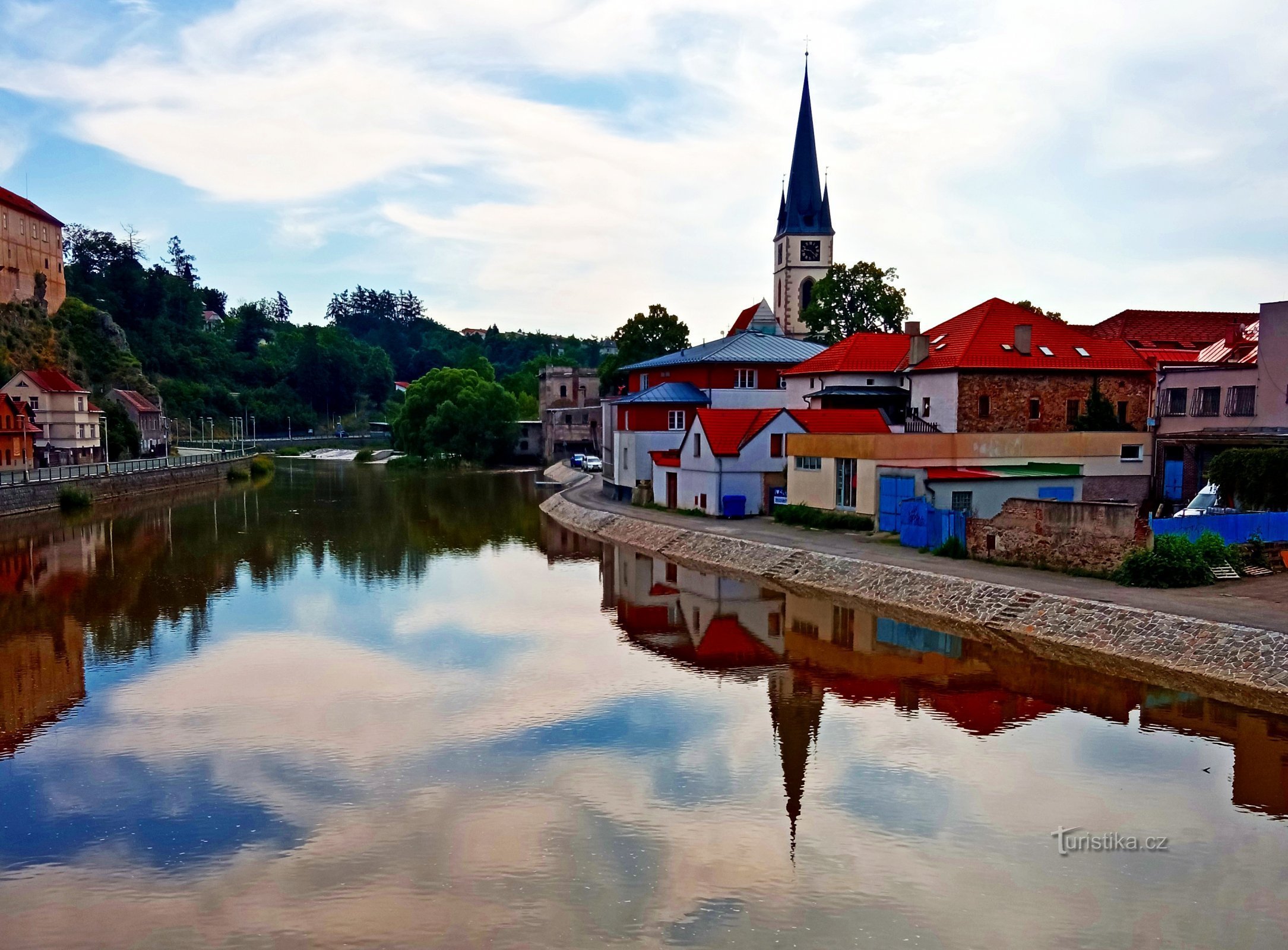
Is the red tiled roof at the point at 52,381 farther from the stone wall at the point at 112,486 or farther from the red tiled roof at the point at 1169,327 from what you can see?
the red tiled roof at the point at 1169,327

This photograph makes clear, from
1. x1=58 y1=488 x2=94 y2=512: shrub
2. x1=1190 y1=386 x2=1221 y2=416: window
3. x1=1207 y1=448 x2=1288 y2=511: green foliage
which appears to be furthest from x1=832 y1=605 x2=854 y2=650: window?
x1=58 y1=488 x2=94 y2=512: shrub

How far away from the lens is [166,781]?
1398cm

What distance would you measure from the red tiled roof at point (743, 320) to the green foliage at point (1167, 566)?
52.1m

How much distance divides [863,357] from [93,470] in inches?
1684

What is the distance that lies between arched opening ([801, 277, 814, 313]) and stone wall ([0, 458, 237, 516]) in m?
45.3

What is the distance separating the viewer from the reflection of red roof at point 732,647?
2127 centimetres

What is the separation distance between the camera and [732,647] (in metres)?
22.4

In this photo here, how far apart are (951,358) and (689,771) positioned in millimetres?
26669

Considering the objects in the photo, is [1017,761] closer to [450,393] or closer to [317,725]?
[317,725]

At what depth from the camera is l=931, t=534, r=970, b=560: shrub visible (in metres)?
27.1

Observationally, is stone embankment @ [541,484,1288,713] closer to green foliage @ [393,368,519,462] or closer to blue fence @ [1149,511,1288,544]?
blue fence @ [1149,511,1288,544]

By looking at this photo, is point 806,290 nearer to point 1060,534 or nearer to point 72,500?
point 72,500

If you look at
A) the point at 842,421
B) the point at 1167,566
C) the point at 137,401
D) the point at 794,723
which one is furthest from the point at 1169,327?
the point at 137,401

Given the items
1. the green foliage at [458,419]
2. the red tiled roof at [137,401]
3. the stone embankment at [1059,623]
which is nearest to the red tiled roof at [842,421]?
the stone embankment at [1059,623]
